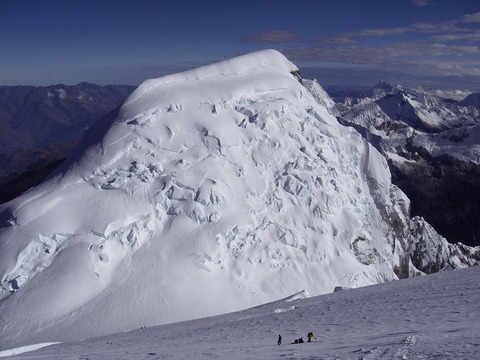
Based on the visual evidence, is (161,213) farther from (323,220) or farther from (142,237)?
(323,220)

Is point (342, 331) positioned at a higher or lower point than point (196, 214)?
higher

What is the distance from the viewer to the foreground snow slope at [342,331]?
17.8 metres

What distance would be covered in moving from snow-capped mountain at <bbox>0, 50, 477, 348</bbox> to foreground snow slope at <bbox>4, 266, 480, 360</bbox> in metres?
12.5

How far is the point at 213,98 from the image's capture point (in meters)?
65.1

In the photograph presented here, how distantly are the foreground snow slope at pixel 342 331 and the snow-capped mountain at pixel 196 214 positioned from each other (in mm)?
12512

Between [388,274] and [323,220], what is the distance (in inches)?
566

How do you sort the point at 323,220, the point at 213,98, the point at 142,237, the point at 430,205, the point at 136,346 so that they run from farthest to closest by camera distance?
1. the point at 430,205
2. the point at 213,98
3. the point at 323,220
4. the point at 142,237
5. the point at 136,346

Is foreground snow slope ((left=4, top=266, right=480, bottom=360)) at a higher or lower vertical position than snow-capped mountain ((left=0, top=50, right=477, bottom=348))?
higher

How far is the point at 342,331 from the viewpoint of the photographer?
78.9 ft

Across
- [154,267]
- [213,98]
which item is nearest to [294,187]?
[213,98]

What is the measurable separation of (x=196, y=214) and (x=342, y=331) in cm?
3100

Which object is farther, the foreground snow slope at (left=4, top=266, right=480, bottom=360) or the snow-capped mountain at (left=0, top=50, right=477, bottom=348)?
the snow-capped mountain at (left=0, top=50, right=477, bottom=348)

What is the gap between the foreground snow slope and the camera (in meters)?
17.8

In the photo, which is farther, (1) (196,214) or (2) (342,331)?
(1) (196,214)
